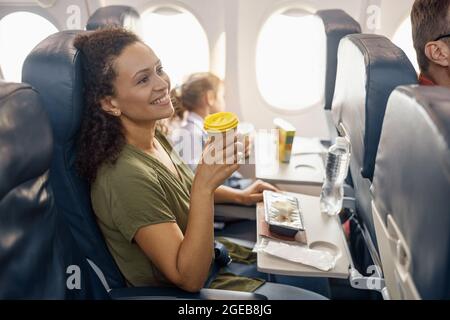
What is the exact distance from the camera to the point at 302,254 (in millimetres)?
1435

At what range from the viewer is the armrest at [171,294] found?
1313mm

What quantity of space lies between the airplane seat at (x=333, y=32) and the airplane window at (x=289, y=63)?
738 millimetres

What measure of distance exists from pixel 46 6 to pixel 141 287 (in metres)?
Answer: 2.67

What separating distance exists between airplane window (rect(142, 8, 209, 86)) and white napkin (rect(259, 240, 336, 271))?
2.10 metres

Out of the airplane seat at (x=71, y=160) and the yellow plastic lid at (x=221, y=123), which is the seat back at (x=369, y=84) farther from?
the airplane seat at (x=71, y=160)

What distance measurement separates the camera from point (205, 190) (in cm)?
135

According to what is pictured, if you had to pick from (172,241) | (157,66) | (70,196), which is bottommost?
(172,241)

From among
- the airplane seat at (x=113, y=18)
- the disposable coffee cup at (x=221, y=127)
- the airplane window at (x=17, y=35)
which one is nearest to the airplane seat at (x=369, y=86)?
the disposable coffee cup at (x=221, y=127)

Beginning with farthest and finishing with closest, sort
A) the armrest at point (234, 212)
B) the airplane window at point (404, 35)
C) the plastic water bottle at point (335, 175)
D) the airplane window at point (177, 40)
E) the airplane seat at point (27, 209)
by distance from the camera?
1. the airplane window at point (177, 40)
2. the airplane window at point (404, 35)
3. the armrest at point (234, 212)
4. the plastic water bottle at point (335, 175)
5. the airplane seat at point (27, 209)

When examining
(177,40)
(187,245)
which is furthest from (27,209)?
(177,40)

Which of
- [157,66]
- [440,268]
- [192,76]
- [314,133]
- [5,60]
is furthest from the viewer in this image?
[5,60]

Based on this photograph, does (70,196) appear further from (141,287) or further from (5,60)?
(5,60)

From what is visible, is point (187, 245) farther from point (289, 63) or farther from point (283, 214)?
point (289, 63)
